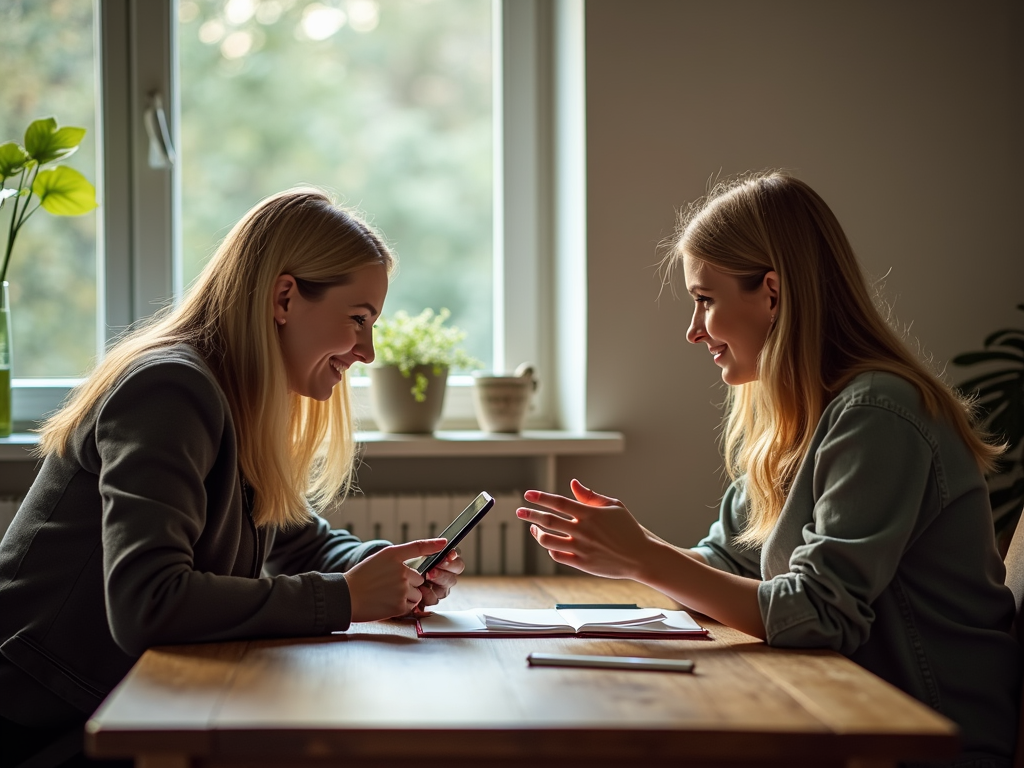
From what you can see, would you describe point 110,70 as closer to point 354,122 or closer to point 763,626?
point 354,122

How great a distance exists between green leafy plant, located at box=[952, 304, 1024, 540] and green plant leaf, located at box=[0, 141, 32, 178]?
2022 mm

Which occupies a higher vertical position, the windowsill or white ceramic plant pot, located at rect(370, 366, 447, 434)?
white ceramic plant pot, located at rect(370, 366, 447, 434)

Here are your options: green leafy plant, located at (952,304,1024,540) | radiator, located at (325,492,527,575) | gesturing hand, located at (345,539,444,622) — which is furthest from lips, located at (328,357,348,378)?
green leafy plant, located at (952,304,1024,540)

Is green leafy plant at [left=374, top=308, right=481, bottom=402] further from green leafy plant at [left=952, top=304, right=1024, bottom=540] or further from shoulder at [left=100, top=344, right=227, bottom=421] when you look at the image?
green leafy plant at [left=952, top=304, right=1024, bottom=540]

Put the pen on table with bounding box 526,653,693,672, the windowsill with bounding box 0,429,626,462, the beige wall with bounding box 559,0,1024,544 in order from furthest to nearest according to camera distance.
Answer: the beige wall with bounding box 559,0,1024,544, the windowsill with bounding box 0,429,626,462, the pen on table with bounding box 526,653,693,672

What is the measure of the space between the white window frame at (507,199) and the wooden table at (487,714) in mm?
1182

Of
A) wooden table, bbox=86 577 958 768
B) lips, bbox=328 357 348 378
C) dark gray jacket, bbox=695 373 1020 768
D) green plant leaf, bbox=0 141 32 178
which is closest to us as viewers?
wooden table, bbox=86 577 958 768

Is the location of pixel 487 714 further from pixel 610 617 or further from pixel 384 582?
pixel 610 617

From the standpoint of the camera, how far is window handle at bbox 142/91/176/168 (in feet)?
7.39

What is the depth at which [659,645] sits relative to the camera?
1.24 meters

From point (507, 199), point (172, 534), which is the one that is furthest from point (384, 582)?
point (507, 199)

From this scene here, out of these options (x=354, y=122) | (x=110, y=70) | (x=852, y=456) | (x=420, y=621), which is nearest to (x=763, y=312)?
(x=852, y=456)

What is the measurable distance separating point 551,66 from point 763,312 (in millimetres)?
1225

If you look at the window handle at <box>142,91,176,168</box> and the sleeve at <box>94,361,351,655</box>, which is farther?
the window handle at <box>142,91,176,168</box>
